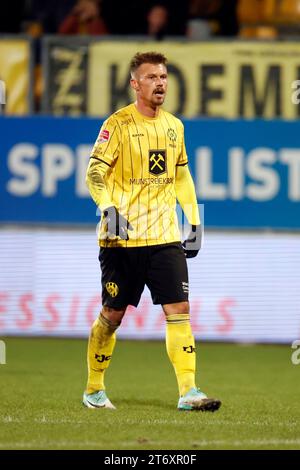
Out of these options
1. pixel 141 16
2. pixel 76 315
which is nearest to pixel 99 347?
pixel 76 315

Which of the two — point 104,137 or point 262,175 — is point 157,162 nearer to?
point 104,137

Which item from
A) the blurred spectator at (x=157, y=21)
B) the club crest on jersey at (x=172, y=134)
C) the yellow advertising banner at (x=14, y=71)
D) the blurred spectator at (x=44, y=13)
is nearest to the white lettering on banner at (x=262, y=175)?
the blurred spectator at (x=157, y=21)

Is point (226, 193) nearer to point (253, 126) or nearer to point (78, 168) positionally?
point (253, 126)

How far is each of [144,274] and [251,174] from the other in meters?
5.18

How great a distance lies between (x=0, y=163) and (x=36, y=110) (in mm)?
999

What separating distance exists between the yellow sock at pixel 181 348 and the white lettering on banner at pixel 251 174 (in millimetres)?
5102

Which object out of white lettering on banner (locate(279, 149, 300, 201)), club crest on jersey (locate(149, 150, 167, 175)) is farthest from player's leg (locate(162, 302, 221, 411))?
white lettering on banner (locate(279, 149, 300, 201))

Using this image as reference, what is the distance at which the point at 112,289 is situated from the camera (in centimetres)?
778

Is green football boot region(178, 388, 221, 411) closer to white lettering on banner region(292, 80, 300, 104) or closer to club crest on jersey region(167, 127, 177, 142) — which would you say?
club crest on jersey region(167, 127, 177, 142)

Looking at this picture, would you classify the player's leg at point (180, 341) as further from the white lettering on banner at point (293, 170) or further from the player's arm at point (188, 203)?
the white lettering on banner at point (293, 170)

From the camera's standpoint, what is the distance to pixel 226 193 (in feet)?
41.8

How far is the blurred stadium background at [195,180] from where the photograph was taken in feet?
41.7

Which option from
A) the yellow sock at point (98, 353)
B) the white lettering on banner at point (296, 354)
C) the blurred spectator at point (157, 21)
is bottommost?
the white lettering on banner at point (296, 354)

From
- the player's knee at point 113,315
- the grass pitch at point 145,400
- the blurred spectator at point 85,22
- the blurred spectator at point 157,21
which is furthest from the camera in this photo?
the blurred spectator at point 85,22
